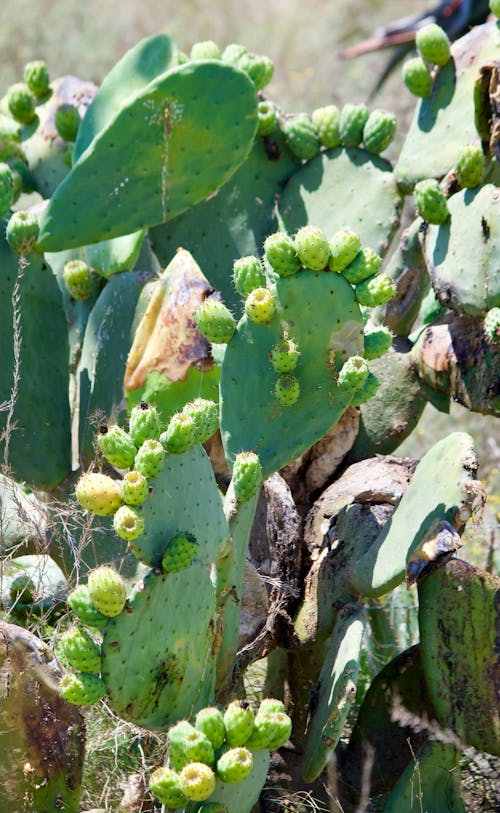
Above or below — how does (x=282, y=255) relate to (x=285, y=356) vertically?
above

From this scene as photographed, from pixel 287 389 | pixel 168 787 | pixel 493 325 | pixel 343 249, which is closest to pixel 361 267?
pixel 343 249

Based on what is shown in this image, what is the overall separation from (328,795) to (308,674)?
1.16 feet

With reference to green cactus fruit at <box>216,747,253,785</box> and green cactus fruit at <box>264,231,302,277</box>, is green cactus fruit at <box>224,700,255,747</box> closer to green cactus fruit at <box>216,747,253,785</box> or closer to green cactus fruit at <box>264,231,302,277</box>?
green cactus fruit at <box>216,747,253,785</box>

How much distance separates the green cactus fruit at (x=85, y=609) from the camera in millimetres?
1890

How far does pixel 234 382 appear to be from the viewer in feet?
7.78

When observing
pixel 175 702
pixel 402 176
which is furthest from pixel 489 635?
pixel 402 176

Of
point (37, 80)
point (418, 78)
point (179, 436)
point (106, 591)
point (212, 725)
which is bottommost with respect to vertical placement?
point (212, 725)

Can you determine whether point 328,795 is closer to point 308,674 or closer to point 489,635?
point 308,674

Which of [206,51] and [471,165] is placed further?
[206,51]

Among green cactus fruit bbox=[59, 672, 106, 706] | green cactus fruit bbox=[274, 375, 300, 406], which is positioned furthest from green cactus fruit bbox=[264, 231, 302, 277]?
green cactus fruit bbox=[59, 672, 106, 706]

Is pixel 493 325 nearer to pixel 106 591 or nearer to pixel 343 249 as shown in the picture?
pixel 343 249

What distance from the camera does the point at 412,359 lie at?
297 cm

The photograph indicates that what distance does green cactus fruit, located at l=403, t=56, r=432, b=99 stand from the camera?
305 centimetres

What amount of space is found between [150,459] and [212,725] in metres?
0.48
